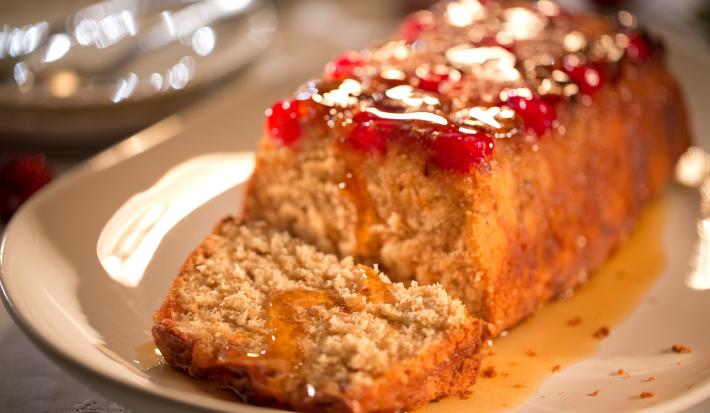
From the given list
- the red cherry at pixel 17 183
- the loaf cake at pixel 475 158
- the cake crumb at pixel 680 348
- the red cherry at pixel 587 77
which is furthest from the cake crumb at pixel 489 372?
the red cherry at pixel 17 183

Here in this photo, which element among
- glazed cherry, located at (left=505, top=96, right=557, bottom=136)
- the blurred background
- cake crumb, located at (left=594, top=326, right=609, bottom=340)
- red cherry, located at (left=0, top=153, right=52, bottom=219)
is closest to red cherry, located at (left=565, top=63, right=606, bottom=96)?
glazed cherry, located at (left=505, top=96, right=557, bottom=136)

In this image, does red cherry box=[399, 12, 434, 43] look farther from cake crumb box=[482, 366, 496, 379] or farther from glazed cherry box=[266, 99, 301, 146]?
cake crumb box=[482, 366, 496, 379]

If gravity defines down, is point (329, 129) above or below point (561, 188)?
above

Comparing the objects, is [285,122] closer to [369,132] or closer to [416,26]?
[369,132]

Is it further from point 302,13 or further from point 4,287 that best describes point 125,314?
point 302,13

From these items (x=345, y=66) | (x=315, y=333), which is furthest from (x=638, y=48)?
(x=315, y=333)

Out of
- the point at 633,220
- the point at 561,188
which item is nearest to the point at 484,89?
the point at 561,188

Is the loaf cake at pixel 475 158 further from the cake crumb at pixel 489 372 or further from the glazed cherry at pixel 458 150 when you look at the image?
the cake crumb at pixel 489 372
